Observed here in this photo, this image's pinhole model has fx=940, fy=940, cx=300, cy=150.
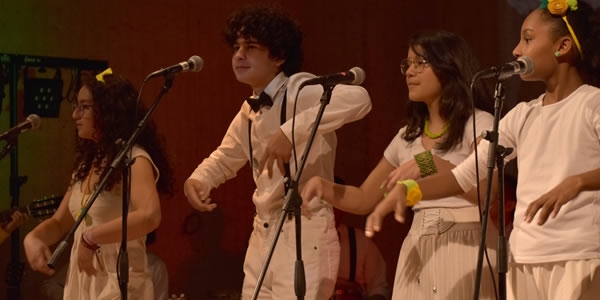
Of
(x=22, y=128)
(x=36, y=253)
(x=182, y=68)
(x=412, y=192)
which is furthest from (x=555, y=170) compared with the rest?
(x=22, y=128)

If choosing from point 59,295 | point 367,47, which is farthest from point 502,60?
point 59,295

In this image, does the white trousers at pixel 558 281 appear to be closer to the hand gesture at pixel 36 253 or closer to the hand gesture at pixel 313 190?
the hand gesture at pixel 313 190

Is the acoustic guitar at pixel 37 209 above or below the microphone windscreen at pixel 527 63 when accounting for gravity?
below

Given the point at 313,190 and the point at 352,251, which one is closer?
the point at 313,190

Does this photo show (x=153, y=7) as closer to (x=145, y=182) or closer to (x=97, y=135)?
(x=97, y=135)

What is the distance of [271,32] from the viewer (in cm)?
451

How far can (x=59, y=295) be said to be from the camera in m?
5.78

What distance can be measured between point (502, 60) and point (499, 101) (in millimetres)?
2508

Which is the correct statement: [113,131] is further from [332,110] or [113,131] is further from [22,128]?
[332,110]

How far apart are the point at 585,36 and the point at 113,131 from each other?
2.44m

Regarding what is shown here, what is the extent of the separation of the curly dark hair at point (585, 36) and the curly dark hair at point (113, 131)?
2.20 meters

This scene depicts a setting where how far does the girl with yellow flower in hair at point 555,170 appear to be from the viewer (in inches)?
122

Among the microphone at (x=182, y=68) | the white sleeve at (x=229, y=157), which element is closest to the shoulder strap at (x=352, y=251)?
the white sleeve at (x=229, y=157)

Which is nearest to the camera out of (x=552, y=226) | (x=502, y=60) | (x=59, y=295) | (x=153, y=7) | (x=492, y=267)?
(x=552, y=226)
